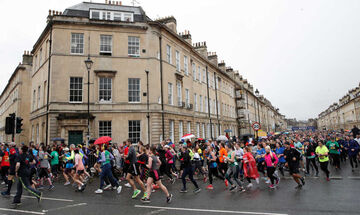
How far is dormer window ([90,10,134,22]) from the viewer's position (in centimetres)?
2400

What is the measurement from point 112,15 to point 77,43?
4908mm

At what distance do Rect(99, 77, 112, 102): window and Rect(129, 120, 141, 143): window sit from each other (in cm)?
332

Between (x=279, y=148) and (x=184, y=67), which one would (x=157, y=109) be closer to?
(x=184, y=67)

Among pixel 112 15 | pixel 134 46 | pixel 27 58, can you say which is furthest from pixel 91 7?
pixel 27 58

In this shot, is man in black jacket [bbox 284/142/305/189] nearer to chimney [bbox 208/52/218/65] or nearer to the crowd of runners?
the crowd of runners

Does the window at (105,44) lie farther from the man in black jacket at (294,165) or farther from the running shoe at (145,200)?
the man in black jacket at (294,165)

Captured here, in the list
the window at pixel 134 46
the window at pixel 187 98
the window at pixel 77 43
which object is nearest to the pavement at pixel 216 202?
the window at pixel 77 43

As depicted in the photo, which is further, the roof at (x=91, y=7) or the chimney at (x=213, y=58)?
the chimney at (x=213, y=58)

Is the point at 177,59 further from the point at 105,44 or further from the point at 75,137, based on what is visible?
the point at 75,137

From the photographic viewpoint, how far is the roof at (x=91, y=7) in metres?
24.4

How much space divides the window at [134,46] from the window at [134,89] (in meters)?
2.80

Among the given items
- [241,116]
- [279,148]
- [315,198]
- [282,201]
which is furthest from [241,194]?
[241,116]

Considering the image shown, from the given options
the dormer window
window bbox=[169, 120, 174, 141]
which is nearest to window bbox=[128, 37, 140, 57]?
the dormer window

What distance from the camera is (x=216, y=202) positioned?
7703 mm
